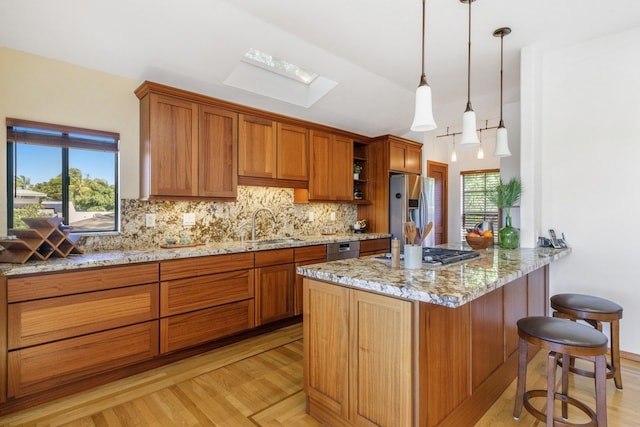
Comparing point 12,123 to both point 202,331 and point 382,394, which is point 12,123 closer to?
point 202,331

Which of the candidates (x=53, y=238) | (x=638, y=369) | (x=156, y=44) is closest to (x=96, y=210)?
(x=53, y=238)

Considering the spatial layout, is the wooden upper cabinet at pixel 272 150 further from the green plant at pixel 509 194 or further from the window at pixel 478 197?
the window at pixel 478 197

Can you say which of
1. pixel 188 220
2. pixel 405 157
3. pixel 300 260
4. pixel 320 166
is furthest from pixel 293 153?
pixel 405 157

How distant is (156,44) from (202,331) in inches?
94.0

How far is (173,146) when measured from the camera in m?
2.84

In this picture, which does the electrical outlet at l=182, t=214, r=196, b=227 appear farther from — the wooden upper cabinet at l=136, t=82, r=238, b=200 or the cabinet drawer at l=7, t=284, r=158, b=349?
the cabinet drawer at l=7, t=284, r=158, b=349

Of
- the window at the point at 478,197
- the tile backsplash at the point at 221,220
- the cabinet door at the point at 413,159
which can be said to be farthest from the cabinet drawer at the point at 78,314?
the window at the point at 478,197

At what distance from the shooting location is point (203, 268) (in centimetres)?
270

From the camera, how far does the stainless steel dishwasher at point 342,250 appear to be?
3.73 metres

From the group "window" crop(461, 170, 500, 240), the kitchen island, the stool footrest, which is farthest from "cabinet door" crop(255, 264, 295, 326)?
"window" crop(461, 170, 500, 240)

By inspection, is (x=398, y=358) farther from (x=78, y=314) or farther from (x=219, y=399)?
(x=78, y=314)

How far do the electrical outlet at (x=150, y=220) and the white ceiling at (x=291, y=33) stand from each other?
1246 mm

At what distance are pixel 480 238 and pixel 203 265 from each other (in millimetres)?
2331

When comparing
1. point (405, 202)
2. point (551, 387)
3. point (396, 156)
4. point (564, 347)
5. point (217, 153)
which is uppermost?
point (396, 156)
